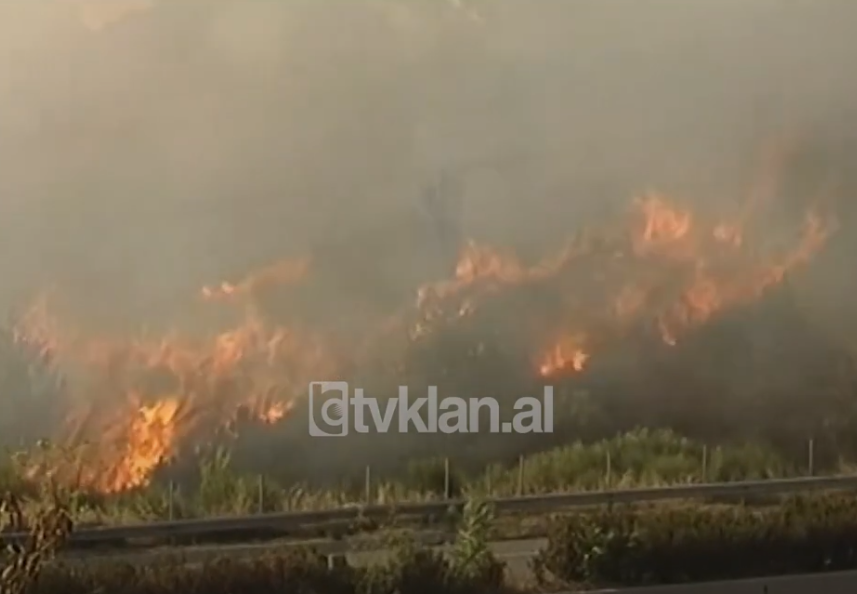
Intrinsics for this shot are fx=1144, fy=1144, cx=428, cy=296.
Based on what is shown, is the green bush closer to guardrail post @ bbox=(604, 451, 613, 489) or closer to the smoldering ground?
guardrail post @ bbox=(604, 451, 613, 489)

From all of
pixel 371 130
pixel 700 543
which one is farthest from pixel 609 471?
pixel 371 130

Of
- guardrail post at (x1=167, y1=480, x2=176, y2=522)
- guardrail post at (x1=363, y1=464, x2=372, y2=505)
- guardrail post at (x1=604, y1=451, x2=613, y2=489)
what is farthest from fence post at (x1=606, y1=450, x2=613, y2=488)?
guardrail post at (x1=167, y1=480, x2=176, y2=522)

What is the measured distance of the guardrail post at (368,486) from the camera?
1631 mm

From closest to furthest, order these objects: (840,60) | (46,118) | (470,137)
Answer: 1. (46,118)
2. (470,137)
3. (840,60)

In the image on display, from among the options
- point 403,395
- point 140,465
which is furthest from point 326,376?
point 140,465

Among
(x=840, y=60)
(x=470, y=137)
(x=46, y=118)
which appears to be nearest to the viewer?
(x=46, y=118)

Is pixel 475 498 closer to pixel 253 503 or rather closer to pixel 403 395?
pixel 403 395

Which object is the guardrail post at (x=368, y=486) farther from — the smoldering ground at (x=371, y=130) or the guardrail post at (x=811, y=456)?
the guardrail post at (x=811, y=456)

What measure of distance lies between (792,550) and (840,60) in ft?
2.50

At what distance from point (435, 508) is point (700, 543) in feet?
1.40

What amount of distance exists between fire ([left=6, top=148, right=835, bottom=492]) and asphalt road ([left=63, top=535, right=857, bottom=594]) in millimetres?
103

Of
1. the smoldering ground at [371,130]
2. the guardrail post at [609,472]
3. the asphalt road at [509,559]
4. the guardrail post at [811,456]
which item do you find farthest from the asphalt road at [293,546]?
the guardrail post at [811,456]

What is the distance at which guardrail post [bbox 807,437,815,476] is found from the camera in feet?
5.82

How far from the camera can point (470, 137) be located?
1.63 meters
